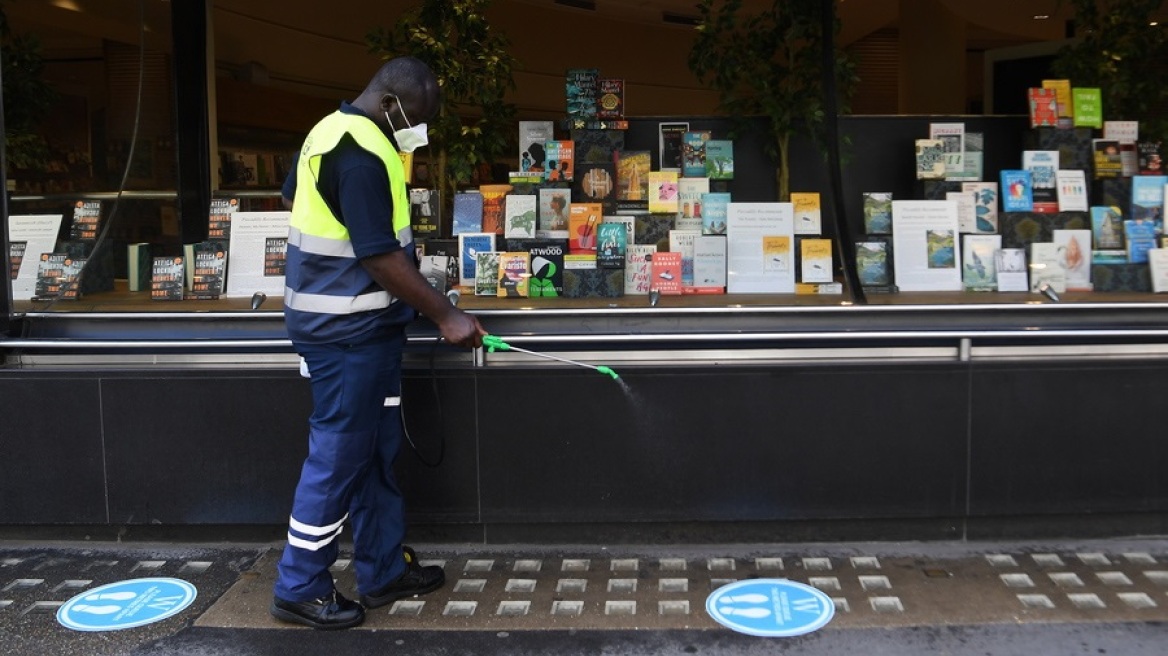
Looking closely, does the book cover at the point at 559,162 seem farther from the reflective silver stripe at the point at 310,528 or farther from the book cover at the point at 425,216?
the reflective silver stripe at the point at 310,528

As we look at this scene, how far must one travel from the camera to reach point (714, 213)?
17.4 feet

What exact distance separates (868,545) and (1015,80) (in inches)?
149

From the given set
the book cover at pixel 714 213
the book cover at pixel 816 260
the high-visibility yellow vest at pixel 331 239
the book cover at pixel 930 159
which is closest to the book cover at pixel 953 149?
the book cover at pixel 930 159

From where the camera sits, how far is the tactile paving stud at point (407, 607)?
4070mm

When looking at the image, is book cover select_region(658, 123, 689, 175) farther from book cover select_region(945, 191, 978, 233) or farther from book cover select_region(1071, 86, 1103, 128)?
book cover select_region(1071, 86, 1103, 128)

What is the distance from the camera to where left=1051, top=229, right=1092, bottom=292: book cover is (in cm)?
517

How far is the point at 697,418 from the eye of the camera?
4.57 meters

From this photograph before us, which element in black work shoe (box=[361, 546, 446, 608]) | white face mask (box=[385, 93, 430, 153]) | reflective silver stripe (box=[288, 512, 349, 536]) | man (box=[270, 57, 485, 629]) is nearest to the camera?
man (box=[270, 57, 485, 629])

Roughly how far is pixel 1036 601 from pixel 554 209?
8.82ft

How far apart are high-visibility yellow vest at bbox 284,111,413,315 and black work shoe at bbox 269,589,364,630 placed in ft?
3.43

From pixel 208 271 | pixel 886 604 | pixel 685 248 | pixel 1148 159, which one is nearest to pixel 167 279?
pixel 208 271

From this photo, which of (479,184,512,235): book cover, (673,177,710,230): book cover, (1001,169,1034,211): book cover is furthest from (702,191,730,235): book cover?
(1001,169,1034,211): book cover

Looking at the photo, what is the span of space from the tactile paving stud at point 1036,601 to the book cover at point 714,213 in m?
2.10

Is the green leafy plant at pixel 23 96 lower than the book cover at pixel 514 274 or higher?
higher
